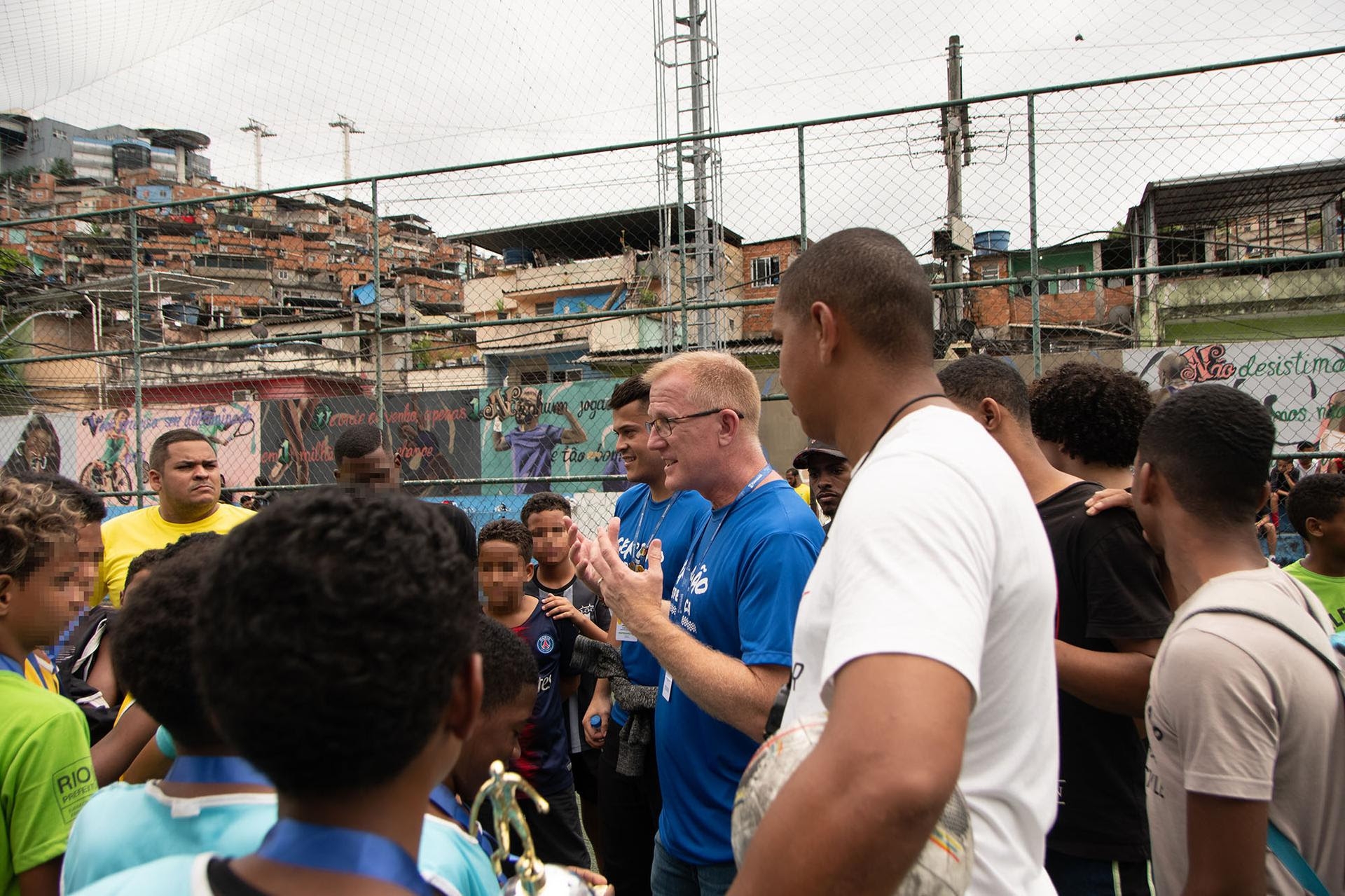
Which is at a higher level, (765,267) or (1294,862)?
(765,267)

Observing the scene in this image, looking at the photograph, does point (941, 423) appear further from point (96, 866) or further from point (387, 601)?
point (96, 866)

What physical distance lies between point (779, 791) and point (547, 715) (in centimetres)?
265

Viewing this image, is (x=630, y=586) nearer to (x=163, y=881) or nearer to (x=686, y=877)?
(x=686, y=877)

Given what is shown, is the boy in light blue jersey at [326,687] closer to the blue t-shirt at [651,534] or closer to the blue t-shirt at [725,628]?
the blue t-shirt at [725,628]

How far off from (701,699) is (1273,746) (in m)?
1.13

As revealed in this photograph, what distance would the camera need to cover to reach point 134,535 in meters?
4.19

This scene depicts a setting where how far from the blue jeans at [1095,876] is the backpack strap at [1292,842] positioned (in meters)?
0.59

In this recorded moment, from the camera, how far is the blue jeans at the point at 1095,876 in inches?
83.0

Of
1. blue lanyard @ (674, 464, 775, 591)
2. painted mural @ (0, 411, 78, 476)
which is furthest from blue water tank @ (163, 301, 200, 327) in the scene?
blue lanyard @ (674, 464, 775, 591)

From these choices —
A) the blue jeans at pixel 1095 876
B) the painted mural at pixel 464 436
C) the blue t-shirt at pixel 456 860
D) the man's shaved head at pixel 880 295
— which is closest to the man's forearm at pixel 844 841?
the blue t-shirt at pixel 456 860

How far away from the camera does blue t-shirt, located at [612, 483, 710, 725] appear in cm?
308

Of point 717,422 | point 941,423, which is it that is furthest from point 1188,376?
point 941,423

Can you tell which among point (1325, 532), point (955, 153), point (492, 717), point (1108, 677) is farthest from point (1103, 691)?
point (955, 153)

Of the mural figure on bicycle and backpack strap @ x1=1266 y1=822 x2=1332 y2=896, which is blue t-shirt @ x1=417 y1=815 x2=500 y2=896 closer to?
backpack strap @ x1=1266 y1=822 x2=1332 y2=896
